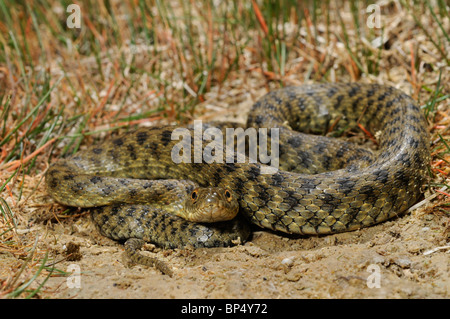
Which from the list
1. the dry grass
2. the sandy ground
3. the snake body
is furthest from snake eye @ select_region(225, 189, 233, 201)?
the dry grass

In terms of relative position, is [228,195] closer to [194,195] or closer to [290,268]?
[194,195]

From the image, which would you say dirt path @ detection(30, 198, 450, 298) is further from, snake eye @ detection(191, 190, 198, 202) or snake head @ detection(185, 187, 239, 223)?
snake eye @ detection(191, 190, 198, 202)

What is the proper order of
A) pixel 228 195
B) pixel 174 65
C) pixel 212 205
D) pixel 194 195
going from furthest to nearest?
1. pixel 174 65
2. pixel 194 195
3. pixel 228 195
4. pixel 212 205

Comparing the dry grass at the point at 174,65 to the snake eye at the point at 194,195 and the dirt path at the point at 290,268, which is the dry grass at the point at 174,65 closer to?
the dirt path at the point at 290,268

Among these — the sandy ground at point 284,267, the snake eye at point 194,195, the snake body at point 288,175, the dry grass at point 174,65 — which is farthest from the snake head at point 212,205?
the dry grass at point 174,65

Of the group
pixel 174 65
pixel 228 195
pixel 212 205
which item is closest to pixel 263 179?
pixel 228 195

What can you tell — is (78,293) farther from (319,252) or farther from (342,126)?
(342,126)

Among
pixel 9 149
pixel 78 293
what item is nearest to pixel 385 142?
pixel 78 293
